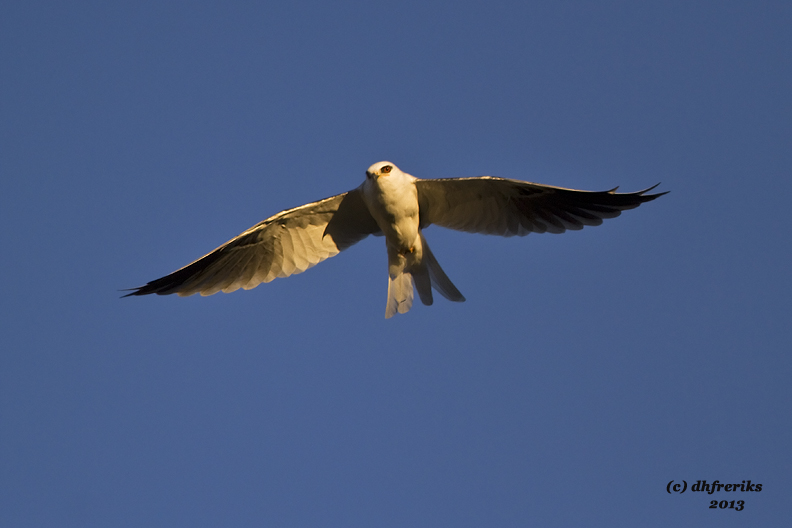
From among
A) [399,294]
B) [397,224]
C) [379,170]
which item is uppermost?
[379,170]

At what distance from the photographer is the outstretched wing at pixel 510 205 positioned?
305 inches

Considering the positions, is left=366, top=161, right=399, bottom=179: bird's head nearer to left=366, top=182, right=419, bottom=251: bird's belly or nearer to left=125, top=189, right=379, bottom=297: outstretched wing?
left=366, top=182, right=419, bottom=251: bird's belly

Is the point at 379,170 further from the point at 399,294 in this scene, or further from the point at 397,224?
the point at 399,294

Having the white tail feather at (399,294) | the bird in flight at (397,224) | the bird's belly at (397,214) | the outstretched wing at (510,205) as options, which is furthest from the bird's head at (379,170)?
the white tail feather at (399,294)

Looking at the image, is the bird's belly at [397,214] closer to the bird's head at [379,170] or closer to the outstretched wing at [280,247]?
the bird's head at [379,170]

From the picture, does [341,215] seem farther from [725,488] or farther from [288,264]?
[725,488]

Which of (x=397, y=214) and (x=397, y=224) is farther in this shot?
(x=397, y=224)

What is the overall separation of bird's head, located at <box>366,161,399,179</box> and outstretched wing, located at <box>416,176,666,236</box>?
1.25 ft

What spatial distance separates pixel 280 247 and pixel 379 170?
1746 millimetres

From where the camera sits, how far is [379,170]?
7586mm

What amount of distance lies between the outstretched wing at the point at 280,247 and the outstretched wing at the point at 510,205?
2.74 feet

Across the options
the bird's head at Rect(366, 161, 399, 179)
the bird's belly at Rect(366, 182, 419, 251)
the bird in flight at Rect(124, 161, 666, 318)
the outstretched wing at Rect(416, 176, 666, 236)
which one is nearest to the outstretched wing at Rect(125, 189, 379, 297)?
the bird in flight at Rect(124, 161, 666, 318)

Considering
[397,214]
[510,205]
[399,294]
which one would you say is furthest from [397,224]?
[510,205]

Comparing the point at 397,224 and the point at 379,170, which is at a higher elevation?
the point at 379,170
